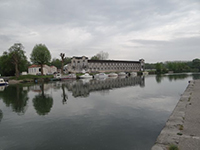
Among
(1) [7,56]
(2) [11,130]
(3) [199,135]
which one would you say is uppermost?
(1) [7,56]

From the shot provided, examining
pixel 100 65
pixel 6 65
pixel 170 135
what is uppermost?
pixel 100 65

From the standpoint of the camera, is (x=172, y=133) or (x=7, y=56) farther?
(x=7, y=56)

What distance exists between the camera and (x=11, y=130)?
9734 millimetres

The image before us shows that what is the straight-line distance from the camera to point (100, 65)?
98.6m

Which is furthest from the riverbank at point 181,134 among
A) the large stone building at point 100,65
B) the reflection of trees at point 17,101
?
the large stone building at point 100,65

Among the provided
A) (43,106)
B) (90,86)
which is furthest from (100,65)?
(43,106)

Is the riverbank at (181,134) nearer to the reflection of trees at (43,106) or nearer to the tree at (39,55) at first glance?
the reflection of trees at (43,106)

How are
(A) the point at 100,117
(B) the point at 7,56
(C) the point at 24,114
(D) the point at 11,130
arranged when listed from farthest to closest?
(B) the point at 7,56, (C) the point at 24,114, (A) the point at 100,117, (D) the point at 11,130

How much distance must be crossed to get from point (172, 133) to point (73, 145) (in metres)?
5.21

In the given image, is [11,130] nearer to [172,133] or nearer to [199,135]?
[172,133]

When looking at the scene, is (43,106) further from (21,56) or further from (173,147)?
(21,56)

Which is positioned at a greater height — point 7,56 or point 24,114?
point 7,56

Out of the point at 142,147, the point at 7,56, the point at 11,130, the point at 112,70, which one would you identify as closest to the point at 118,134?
the point at 142,147

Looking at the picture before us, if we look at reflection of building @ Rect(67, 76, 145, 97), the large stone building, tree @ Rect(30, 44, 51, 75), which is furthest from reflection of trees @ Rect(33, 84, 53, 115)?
the large stone building
